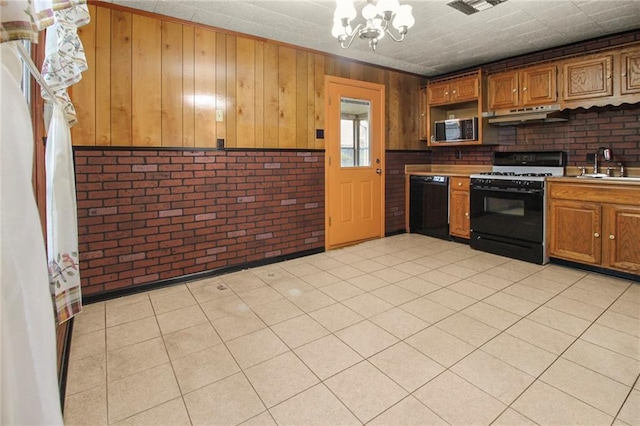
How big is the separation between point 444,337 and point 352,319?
662mm

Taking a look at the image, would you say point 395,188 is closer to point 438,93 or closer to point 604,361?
point 438,93

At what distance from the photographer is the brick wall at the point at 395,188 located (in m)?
5.32

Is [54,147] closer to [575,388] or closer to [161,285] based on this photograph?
[161,285]

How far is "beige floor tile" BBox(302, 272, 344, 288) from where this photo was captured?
11.1 ft

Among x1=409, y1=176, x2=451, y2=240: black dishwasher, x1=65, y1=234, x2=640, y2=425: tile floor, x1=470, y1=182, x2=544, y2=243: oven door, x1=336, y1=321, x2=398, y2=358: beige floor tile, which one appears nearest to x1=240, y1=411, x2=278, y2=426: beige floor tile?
x1=65, y1=234, x2=640, y2=425: tile floor

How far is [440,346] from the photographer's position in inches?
87.5

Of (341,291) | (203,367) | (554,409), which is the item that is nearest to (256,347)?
(203,367)

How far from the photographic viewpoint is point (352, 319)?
8.58 feet

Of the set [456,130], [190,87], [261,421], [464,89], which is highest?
[464,89]

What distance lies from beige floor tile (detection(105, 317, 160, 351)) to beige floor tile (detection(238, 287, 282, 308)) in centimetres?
73

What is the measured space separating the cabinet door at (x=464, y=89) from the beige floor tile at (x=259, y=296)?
12.3 feet

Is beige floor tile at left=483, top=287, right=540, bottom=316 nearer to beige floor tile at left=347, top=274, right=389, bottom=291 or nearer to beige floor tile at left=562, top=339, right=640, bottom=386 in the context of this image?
beige floor tile at left=562, top=339, right=640, bottom=386

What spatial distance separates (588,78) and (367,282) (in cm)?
324

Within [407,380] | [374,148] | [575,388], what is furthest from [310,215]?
[575,388]
